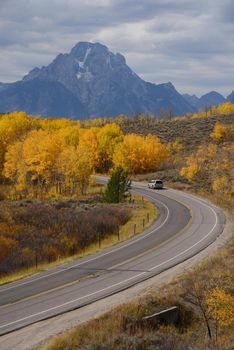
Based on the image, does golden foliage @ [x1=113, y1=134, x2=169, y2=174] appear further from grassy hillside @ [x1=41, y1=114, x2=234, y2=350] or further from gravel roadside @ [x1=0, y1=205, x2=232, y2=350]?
gravel roadside @ [x1=0, y1=205, x2=232, y2=350]

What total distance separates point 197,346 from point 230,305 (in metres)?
2.91

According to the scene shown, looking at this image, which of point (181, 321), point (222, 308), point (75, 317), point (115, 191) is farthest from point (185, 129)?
point (222, 308)

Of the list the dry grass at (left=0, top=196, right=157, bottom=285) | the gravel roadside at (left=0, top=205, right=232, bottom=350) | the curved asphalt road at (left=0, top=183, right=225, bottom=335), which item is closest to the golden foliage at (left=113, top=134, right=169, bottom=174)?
the dry grass at (left=0, top=196, right=157, bottom=285)

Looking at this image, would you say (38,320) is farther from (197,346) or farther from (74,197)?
(74,197)

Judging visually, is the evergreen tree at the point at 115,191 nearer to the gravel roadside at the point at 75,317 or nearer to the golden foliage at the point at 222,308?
the gravel roadside at the point at 75,317

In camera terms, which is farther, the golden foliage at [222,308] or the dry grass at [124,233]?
the dry grass at [124,233]

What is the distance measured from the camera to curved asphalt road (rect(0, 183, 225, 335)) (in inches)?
832

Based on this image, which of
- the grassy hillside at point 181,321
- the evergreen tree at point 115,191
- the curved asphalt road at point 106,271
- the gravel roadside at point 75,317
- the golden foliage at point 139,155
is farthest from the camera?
the golden foliage at point 139,155

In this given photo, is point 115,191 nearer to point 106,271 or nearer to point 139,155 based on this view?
point 106,271

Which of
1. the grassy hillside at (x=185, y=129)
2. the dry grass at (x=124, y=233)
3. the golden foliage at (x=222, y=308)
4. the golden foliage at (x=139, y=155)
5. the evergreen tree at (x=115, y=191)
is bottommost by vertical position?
the dry grass at (x=124, y=233)

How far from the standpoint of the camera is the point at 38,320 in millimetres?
19516

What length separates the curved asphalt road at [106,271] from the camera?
21.1 metres

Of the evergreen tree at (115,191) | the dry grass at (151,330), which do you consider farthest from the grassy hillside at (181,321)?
the evergreen tree at (115,191)

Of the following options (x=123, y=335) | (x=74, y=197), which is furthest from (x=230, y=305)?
(x=74, y=197)
